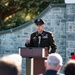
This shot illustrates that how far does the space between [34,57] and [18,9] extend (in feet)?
40.1

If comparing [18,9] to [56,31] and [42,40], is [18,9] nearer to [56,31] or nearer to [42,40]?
[56,31]

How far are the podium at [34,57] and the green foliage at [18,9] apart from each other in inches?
398

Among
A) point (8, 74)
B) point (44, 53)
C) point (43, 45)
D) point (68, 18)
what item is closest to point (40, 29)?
point (43, 45)

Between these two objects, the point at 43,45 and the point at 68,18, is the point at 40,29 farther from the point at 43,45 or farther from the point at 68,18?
the point at 68,18

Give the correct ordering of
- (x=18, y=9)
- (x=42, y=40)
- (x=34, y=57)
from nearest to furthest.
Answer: (x=34, y=57) < (x=42, y=40) < (x=18, y=9)

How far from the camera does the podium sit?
7.04m

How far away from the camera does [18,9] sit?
63.1 ft

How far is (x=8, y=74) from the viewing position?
11.3 ft

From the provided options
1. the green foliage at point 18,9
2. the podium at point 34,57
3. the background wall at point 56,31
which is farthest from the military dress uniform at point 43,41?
the green foliage at point 18,9

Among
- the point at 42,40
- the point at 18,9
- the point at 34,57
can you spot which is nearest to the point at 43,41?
the point at 42,40

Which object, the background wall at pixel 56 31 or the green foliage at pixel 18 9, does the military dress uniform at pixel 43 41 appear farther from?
the green foliage at pixel 18 9

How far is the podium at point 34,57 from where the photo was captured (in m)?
7.04

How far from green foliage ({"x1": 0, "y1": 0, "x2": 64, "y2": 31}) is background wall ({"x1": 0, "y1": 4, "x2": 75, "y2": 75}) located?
6.31m

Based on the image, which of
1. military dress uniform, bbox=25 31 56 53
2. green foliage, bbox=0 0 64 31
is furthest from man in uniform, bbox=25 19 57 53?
green foliage, bbox=0 0 64 31
